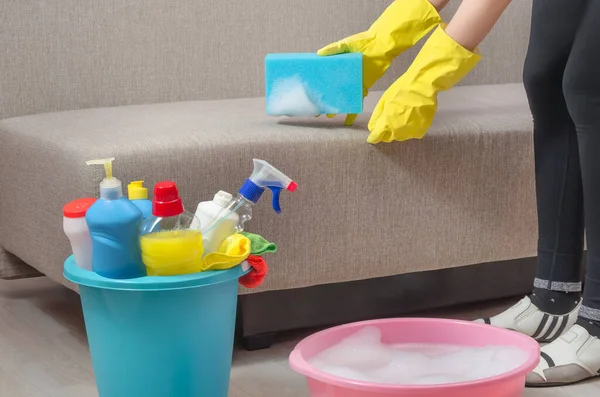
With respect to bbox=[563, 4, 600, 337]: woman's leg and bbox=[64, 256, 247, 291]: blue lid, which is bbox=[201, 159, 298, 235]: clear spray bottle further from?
bbox=[563, 4, 600, 337]: woman's leg

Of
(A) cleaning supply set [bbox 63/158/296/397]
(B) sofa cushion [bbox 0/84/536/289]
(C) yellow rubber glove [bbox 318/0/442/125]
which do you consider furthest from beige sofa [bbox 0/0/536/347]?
(A) cleaning supply set [bbox 63/158/296/397]

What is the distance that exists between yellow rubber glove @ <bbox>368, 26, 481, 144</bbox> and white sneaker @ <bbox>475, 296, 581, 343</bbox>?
14.5 inches

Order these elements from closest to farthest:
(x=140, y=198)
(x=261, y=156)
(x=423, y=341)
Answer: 1. (x=140, y=198)
2. (x=423, y=341)
3. (x=261, y=156)

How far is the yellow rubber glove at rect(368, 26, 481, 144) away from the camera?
165 centimetres

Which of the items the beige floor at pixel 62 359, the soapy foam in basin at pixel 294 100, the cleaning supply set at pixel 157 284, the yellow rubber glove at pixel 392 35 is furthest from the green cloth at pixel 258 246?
the yellow rubber glove at pixel 392 35

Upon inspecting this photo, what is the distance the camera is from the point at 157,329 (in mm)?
1290

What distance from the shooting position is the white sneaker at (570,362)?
5.09 feet

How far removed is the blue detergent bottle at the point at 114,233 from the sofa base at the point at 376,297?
468mm

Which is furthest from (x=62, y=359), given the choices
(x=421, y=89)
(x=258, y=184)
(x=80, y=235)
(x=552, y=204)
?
(x=552, y=204)

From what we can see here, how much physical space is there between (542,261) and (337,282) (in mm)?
373

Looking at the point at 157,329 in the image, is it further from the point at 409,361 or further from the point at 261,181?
the point at 409,361

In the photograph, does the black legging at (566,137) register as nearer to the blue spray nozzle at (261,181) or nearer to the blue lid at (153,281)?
the blue spray nozzle at (261,181)

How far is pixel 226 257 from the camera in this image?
130 centimetres

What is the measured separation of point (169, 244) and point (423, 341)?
0.47 m
